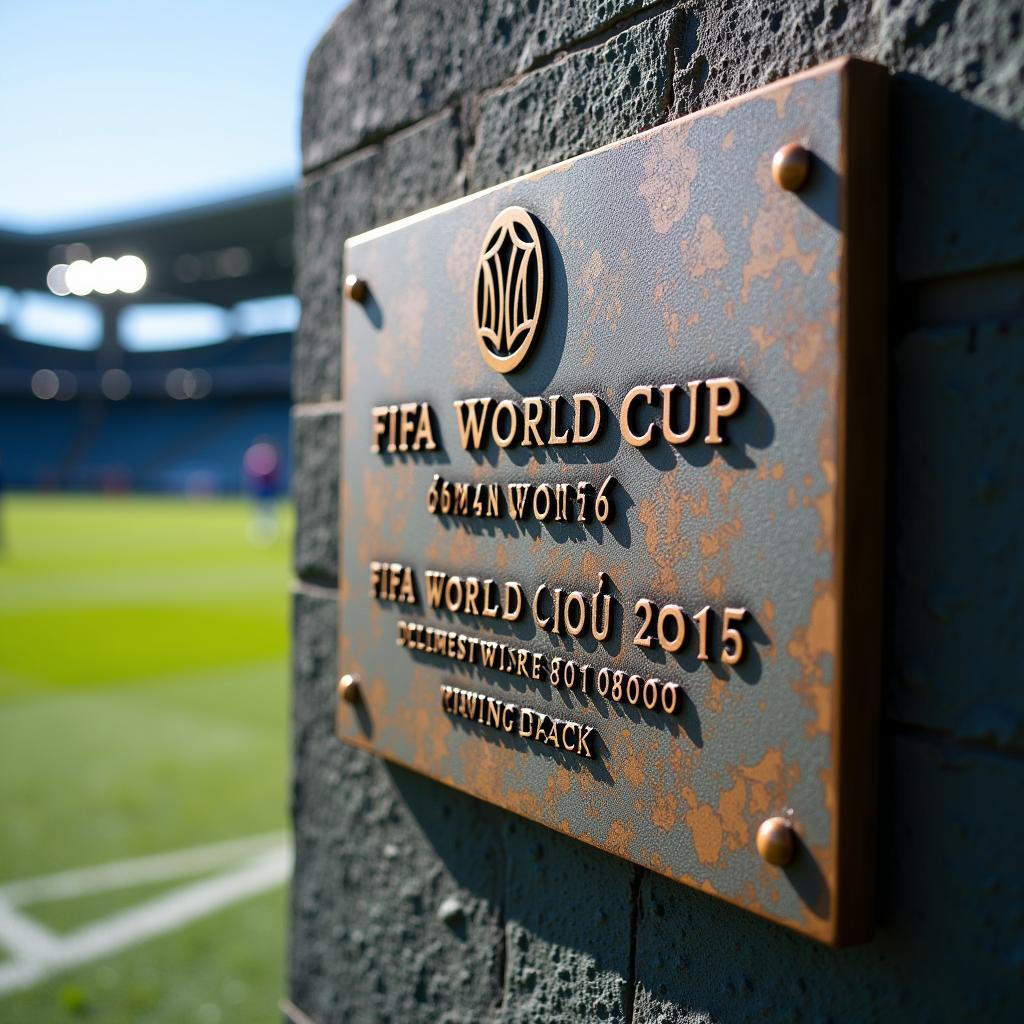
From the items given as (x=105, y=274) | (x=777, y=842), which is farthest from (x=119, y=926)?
(x=105, y=274)

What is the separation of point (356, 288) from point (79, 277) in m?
37.6

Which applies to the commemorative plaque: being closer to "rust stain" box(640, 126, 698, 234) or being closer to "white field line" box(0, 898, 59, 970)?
"rust stain" box(640, 126, 698, 234)

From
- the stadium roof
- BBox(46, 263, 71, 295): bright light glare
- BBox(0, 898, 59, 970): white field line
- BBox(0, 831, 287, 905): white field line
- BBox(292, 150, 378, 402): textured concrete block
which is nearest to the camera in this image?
BBox(292, 150, 378, 402): textured concrete block

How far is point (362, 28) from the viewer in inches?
67.8

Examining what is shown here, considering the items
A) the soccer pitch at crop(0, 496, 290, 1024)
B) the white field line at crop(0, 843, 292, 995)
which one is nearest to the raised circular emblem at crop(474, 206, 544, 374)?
the soccer pitch at crop(0, 496, 290, 1024)

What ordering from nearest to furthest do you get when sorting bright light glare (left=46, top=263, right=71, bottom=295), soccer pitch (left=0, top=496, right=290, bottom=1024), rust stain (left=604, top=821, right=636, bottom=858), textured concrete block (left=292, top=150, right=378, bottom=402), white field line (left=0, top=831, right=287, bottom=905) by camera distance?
rust stain (left=604, top=821, right=636, bottom=858) < textured concrete block (left=292, top=150, right=378, bottom=402) < soccer pitch (left=0, top=496, right=290, bottom=1024) < white field line (left=0, top=831, right=287, bottom=905) < bright light glare (left=46, top=263, right=71, bottom=295)

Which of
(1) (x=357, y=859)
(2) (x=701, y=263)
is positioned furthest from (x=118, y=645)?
(2) (x=701, y=263)

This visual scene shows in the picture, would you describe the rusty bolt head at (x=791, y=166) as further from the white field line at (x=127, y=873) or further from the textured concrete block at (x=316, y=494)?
the white field line at (x=127, y=873)

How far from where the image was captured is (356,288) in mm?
1551

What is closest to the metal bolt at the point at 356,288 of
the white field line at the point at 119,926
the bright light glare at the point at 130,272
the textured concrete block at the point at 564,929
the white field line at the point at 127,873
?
the textured concrete block at the point at 564,929

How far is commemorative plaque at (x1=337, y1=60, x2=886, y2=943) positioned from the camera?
2.82 feet

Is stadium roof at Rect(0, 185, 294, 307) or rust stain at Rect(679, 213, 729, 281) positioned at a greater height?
stadium roof at Rect(0, 185, 294, 307)

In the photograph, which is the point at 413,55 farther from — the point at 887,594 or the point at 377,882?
the point at 377,882

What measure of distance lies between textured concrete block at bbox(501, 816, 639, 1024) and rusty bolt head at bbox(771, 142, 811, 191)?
742mm
